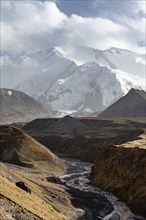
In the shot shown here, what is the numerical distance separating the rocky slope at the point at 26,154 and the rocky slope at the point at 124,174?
23.2 metres

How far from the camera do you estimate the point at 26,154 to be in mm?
155250

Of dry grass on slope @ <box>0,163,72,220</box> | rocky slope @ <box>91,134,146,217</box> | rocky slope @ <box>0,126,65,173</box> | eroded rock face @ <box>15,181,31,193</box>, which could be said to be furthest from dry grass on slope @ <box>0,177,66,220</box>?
rocky slope @ <box>0,126,65,173</box>

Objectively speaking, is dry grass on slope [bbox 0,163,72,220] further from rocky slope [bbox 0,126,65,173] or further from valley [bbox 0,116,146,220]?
rocky slope [bbox 0,126,65,173]

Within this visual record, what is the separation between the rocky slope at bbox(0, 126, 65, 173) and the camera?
151m

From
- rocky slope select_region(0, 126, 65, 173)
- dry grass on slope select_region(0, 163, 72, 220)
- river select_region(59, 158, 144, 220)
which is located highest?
rocky slope select_region(0, 126, 65, 173)

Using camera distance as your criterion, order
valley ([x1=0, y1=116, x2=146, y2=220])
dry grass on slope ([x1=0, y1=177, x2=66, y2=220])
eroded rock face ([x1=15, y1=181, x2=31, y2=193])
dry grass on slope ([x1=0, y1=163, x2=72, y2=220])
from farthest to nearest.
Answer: eroded rock face ([x1=15, y1=181, x2=31, y2=193]) → valley ([x1=0, y1=116, x2=146, y2=220]) → dry grass on slope ([x1=0, y1=163, x2=72, y2=220]) → dry grass on slope ([x1=0, y1=177, x2=66, y2=220])

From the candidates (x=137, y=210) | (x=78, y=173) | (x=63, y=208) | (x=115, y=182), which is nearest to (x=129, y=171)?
(x=115, y=182)

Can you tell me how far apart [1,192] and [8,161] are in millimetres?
84156

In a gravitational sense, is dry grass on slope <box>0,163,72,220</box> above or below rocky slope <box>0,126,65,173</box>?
below

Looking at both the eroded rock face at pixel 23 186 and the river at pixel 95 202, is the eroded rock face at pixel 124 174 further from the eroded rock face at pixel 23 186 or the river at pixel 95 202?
the eroded rock face at pixel 23 186

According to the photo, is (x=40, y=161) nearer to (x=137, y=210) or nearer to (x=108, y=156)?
(x=108, y=156)

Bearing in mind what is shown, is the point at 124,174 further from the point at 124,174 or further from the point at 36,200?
the point at 36,200

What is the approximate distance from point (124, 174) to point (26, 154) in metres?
50.4

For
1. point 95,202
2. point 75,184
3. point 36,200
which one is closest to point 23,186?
point 36,200
